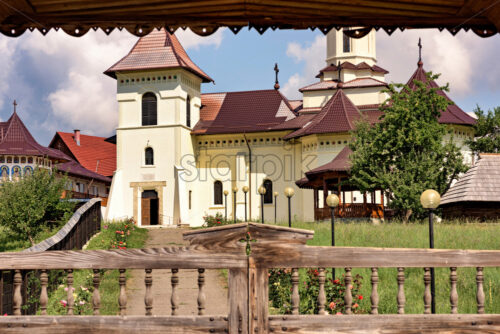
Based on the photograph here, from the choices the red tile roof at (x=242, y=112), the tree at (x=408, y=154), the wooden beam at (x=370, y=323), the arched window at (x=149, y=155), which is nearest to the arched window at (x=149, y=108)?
the arched window at (x=149, y=155)

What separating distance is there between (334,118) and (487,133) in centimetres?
1375

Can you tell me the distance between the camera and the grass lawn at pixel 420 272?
35.5 ft

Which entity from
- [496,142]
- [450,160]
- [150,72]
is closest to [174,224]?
[150,72]

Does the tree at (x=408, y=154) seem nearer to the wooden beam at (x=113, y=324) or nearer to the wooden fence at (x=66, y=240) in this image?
the wooden fence at (x=66, y=240)

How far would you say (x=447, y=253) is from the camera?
17.6ft

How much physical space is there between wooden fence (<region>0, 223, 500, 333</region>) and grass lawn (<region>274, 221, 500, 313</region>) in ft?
16.1

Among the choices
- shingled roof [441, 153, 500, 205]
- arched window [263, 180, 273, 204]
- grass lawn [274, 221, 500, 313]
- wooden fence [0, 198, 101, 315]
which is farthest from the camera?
arched window [263, 180, 273, 204]

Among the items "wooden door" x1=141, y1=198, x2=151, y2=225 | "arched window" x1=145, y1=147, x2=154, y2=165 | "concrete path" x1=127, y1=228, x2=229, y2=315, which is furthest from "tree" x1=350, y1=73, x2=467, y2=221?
"concrete path" x1=127, y1=228, x2=229, y2=315

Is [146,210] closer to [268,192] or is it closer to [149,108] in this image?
[149,108]

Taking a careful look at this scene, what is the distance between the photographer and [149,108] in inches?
1646

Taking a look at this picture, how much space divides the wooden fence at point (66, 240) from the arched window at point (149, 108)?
1708cm

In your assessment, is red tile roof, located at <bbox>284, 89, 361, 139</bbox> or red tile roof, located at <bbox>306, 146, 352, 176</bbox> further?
red tile roof, located at <bbox>284, 89, 361, 139</bbox>

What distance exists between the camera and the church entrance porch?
40.8 metres

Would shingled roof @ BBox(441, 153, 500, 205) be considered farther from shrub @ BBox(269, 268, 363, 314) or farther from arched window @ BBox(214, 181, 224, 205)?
arched window @ BBox(214, 181, 224, 205)
